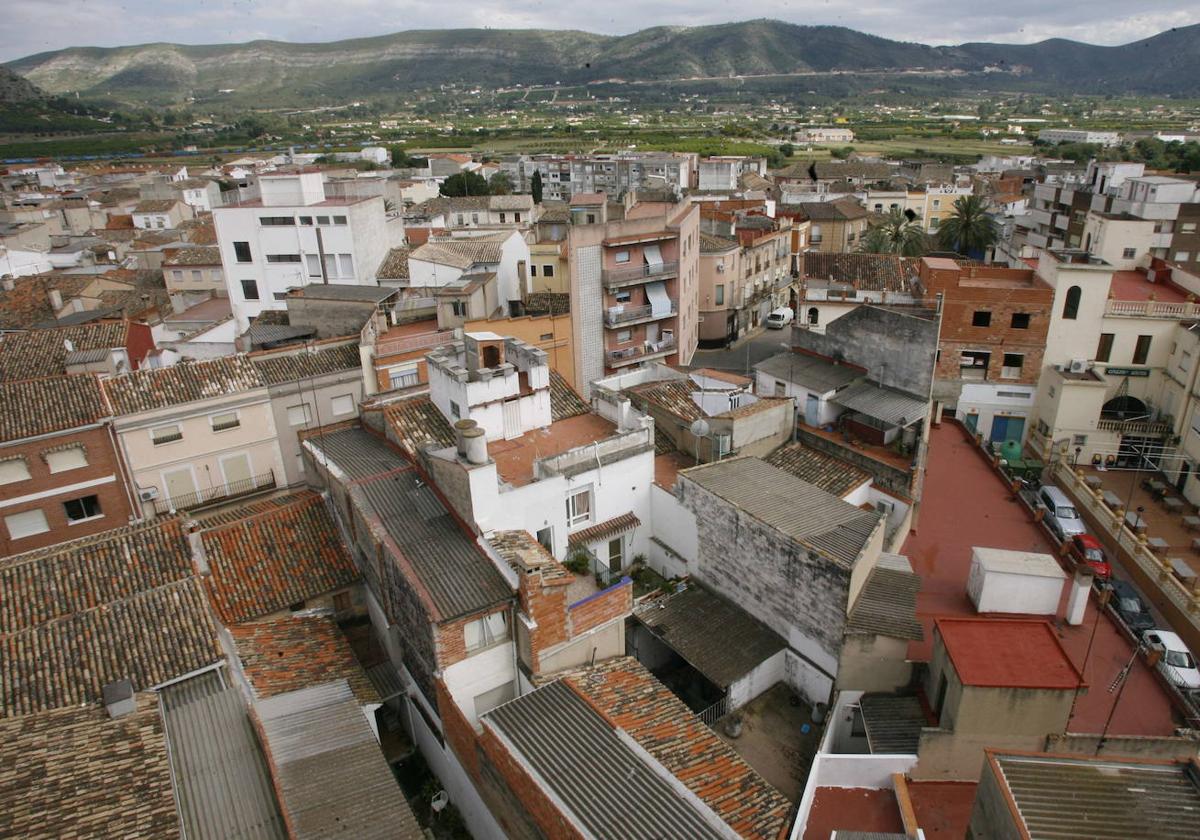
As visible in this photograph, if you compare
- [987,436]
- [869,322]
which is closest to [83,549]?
[869,322]

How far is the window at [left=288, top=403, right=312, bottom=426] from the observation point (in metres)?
30.2

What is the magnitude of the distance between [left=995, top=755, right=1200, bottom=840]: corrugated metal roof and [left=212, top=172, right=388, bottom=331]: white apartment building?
142 feet

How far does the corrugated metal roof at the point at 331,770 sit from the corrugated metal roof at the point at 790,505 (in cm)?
1053

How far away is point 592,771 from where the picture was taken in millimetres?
13070

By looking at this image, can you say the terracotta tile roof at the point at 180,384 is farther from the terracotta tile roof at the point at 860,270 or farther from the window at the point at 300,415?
the terracotta tile roof at the point at 860,270

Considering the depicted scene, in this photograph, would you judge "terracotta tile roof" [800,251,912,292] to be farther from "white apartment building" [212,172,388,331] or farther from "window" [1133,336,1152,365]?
"white apartment building" [212,172,388,331]

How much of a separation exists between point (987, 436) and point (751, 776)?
30.3 metres

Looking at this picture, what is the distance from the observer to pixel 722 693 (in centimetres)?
1856

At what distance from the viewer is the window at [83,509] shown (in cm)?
2572

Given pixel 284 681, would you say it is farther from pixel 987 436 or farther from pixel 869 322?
pixel 987 436

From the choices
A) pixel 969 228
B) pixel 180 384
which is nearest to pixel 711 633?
pixel 180 384

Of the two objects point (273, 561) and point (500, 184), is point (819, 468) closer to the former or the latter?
point (273, 561)

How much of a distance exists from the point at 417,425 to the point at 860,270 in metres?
32.5

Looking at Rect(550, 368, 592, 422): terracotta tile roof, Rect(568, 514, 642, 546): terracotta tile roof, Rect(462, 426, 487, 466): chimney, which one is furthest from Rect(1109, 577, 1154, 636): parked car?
Rect(462, 426, 487, 466): chimney
